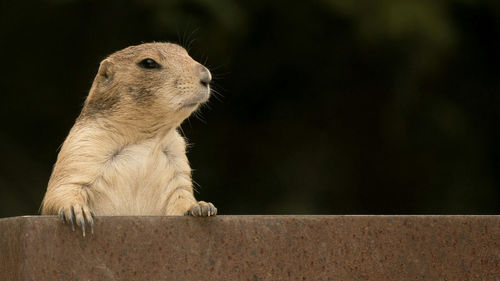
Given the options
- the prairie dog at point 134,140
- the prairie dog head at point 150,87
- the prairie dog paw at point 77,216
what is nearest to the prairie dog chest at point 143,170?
the prairie dog at point 134,140

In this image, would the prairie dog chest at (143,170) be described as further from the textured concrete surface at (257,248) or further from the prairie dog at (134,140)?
the textured concrete surface at (257,248)

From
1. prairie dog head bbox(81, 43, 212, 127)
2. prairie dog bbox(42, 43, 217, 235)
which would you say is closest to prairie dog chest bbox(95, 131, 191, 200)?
prairie dog bbox(42, 43, 217, 235)

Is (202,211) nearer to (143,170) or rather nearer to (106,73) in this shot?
(143,170)

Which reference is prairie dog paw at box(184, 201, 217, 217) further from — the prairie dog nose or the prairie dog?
the prairie dog nose

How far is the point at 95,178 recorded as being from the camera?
13.1ft

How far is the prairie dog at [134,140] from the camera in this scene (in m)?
4.00

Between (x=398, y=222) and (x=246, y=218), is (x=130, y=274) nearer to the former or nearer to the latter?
(x=246, y=218)

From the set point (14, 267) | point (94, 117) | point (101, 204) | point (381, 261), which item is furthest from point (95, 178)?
point (381, 261)

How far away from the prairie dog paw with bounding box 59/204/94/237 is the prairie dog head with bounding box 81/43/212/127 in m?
0.92

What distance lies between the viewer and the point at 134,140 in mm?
4266

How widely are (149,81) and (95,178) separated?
638 millimetres

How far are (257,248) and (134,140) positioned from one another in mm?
1140

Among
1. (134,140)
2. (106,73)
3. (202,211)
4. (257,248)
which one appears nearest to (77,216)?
(202,211)

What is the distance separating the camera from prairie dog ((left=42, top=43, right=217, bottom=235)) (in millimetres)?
4004
